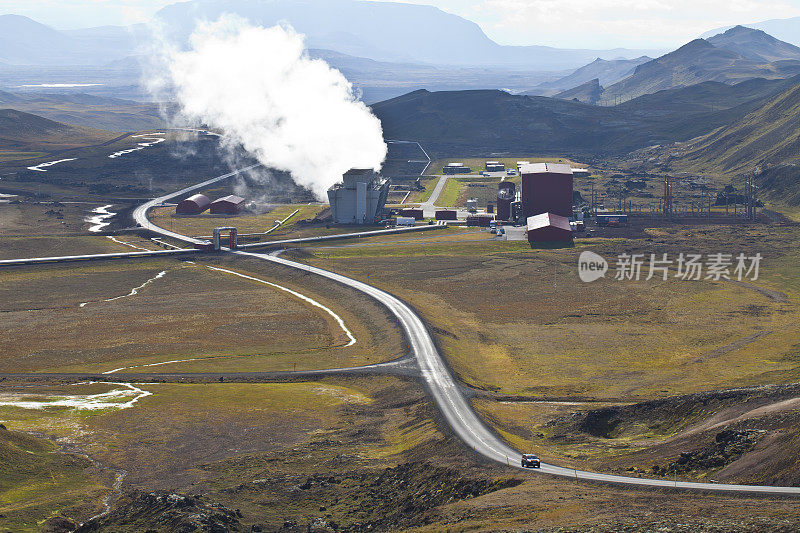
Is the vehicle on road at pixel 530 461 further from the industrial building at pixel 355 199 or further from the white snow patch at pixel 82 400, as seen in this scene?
the industrial building at pixel 355 199

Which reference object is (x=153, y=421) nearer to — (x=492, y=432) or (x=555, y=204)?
(x=492, y=432)

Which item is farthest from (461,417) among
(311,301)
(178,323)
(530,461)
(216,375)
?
(311,301)

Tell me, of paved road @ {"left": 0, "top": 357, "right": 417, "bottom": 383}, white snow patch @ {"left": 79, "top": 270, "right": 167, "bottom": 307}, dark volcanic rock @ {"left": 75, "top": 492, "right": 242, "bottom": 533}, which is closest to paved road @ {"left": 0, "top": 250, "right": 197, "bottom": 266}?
white snow patch @ {"left": 79, "top": 270, "right": 167, "bottom": 307}

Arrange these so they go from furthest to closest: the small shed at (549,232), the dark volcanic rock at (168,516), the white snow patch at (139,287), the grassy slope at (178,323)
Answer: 1. the small shed at (549,232)
2. the white snow patch at (139,287)
3. the grassy slope at (178,323)
4. the dark volcanic rock at (168,516)

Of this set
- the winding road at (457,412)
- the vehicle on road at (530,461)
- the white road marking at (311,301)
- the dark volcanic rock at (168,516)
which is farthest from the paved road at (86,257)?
the vehicle on road at (530,461)

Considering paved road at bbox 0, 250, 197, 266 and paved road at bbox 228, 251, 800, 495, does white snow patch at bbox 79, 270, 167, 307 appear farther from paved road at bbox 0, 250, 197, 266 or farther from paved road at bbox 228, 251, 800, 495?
paved road at bbox 228, 251, 800, 495

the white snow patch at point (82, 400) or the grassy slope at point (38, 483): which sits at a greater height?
the white snow patch at point (82, 400)

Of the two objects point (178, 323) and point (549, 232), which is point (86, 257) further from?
point (549, 232)
